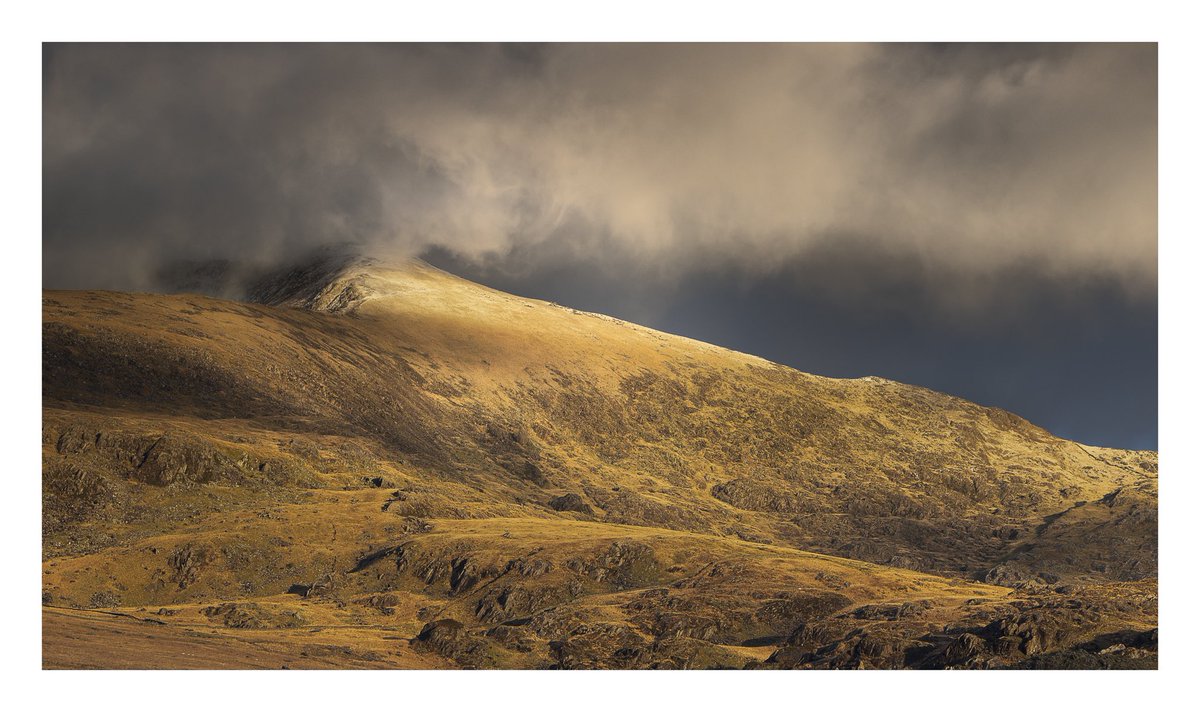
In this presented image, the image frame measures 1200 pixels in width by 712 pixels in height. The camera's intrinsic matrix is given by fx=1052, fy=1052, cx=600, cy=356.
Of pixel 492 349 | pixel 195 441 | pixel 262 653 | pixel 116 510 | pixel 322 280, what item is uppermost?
pixel 322 280

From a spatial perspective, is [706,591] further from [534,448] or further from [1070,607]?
[534,448]

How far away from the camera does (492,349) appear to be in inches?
5581

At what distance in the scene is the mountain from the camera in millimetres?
44781

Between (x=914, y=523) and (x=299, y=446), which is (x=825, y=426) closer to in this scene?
(x=914, y=523)

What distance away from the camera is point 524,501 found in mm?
96250

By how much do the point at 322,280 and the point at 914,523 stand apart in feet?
337

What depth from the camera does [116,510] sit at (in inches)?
2707

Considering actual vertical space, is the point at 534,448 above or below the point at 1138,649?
above

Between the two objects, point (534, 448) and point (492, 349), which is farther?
point (492, 349)

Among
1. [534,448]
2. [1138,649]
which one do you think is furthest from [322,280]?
[1138,649]

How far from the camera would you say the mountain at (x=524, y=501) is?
44.8 meters

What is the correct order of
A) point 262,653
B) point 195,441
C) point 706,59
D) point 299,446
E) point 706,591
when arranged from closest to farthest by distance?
point 262,653, point 706,59, point 706,591, point 195,441, point 299,446

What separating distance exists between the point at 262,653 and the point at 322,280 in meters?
138

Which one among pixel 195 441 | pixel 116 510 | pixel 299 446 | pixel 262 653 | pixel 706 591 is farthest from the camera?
pixel 299 446
